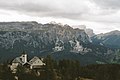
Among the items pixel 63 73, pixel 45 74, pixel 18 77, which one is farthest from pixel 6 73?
pixel 63 73

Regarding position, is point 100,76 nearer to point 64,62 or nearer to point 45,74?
point 64,62

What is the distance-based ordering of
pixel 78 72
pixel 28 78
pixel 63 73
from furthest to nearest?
pixel 78 72
pixel 63 73
pixel 28 78

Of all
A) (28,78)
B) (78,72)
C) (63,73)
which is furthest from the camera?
(78,72)

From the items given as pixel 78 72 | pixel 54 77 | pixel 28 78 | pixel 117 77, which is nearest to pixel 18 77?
pixel 28 78

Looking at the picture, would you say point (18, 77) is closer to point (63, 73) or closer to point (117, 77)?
point (63, 73)

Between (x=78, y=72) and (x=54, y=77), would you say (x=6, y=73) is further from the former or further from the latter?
(x=78, y=72)

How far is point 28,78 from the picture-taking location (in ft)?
470

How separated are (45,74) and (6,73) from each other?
17.5 metres

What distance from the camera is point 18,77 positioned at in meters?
146

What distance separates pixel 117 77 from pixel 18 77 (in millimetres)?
50580

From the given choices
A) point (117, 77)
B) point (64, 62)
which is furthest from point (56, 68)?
point (117, 77)

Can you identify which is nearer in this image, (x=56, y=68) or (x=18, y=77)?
(x=18, y=77)

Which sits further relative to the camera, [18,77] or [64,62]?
[64,62]

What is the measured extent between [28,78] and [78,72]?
3860 centimetres
